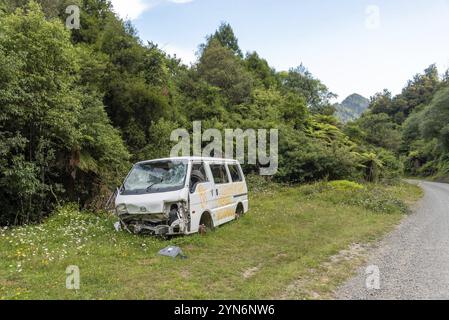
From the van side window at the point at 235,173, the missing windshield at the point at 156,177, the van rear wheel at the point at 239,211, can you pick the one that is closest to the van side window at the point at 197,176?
the missing windshield at the point at 156,177

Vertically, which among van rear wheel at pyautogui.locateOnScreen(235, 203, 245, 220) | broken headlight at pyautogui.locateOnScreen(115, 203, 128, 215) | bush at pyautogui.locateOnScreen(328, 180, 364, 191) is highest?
broken headlight at pyautogui.locateOnScreen(115, 203, 128, 215)

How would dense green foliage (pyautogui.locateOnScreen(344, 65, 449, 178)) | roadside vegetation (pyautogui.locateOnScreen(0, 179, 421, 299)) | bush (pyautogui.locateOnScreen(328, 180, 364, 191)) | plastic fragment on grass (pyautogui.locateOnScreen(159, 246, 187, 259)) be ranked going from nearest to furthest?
1. roadside vegetation (pyautogui.locateOnScreen(0, 179, 421, 299))
2. plastic fragment on grass (pyautogui.locateOnScreen(159, 246, 187, 259))
3. bush (pyautogui.locateOnScreen(328, 180, 364, 191))
4. dense green foliage (pyautogui.locateOnScreen(344, 65, 449, 178))

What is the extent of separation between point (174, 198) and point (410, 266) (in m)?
4.89

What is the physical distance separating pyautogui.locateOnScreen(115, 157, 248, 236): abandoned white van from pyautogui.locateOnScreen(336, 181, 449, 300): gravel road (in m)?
3.65

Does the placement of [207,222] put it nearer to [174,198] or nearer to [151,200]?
[174,198]

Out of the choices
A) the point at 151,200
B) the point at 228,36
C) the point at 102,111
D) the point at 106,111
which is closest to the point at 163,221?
the point at 151,200

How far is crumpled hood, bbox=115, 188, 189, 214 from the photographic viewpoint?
7383 millimetres

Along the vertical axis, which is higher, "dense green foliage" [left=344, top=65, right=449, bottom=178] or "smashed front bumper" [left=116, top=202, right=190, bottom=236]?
"dense green foliage" [left=344, top=65, right=449, bottom=178]

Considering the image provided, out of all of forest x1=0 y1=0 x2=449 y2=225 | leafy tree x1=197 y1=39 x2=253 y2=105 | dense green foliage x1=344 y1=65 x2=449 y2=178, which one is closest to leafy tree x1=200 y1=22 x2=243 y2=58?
forest x1=0 y1=0 x2=449 y2=225

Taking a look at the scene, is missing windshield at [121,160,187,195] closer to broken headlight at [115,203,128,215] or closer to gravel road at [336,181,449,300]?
broken headlight at [115,203,128,215]

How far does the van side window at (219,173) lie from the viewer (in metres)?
9.44

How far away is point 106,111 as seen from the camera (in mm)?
15516

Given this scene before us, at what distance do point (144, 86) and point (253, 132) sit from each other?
7.32 m
